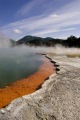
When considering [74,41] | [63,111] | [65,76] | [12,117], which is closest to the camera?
[12,117]

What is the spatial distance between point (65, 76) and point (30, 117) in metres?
10.6

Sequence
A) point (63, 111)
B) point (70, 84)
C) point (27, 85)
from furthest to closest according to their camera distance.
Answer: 1. point (27, 85)
2. point (70, 84)
3. point (63, 111)

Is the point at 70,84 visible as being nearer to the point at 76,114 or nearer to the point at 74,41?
the point at 76,114

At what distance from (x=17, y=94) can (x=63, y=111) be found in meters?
5.88

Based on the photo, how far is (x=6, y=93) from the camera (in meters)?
19.6

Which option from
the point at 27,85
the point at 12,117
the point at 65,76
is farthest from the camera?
the point at 65,76

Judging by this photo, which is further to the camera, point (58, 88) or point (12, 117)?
point (58, 88)

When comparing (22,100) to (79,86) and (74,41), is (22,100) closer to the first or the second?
(79,86)

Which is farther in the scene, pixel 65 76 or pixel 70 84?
pixel 65 76

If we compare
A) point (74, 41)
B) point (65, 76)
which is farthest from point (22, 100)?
point (74, 41)

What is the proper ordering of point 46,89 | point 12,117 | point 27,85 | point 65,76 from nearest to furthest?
point 12,117 → point 46,89 → point 27,85 → point 65,76

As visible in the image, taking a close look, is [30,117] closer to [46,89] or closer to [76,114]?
[76,114]

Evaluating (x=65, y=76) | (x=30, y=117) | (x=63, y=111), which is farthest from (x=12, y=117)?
(x=65, y=76)

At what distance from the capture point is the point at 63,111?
14859mm
